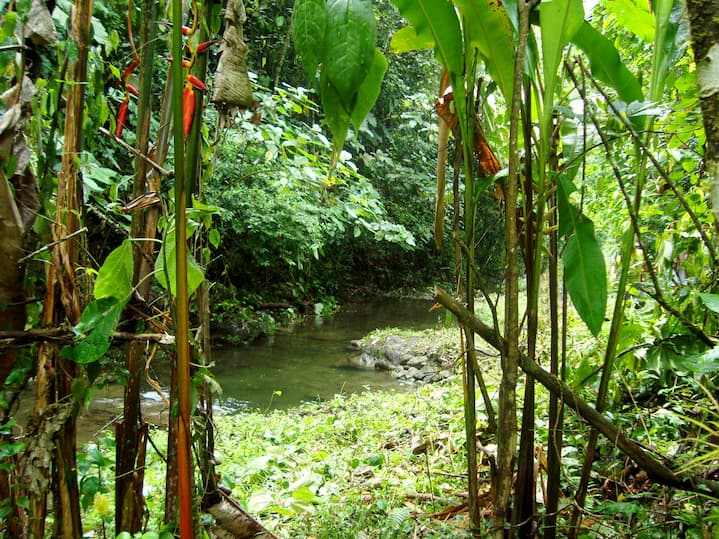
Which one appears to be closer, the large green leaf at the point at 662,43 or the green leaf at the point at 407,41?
the large green leaf at the point at 662,43

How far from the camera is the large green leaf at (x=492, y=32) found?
2.92 feet

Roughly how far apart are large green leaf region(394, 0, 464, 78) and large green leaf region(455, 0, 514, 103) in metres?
0.02

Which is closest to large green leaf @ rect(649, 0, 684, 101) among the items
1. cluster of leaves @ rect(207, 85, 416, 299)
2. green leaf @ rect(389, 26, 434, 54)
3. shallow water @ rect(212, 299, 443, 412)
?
green leaf @ rect(389, 26, 434, 54)

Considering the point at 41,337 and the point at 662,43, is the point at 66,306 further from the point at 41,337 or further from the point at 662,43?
the point at 662,43

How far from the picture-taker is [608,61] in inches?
41.0

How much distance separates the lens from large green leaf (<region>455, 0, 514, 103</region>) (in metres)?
0.89

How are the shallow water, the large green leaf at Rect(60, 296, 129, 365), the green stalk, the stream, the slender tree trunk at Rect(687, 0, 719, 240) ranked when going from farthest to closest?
the shallow water < the stream < the large green leaf at Rect(60, 296, 129, 365) < the green stalk < the slender tree trunk at Rect(687, 0, 719, 240)

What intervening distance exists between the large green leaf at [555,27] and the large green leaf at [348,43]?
0.34 meters

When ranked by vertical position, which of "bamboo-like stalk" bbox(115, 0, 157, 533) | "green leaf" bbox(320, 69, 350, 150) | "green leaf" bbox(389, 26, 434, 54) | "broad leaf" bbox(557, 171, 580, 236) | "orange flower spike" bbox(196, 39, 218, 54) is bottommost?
"bamboo-like stalk" bbox(115, 0, 157, 533)

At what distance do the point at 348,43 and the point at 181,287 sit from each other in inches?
16.1

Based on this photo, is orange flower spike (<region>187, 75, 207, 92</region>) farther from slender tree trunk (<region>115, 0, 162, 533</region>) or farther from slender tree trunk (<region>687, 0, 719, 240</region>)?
slender tree trunk (<region>687, 0, 719, 240</region>)

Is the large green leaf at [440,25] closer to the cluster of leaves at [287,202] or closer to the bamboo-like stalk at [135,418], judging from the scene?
the bamboo-like stalk at [135,418]

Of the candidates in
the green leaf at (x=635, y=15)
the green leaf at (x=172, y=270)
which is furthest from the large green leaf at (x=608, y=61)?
the green leaf at (x=172, y=270)

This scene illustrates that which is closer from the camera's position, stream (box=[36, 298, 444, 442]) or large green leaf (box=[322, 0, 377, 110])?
large green leaf (box=[322, 0, 377, 110])
